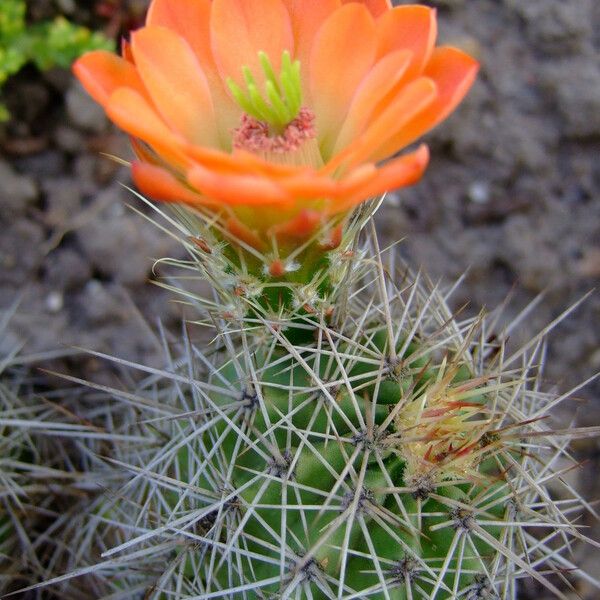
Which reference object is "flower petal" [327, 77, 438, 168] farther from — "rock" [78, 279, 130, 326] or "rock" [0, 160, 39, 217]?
"rock" [0, 160, 39, 217]

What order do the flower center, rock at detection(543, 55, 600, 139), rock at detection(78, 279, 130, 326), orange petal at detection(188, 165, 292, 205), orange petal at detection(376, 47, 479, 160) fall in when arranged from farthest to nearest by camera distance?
rock at detection(543, 55, 600, 139)
rock at detection(78, 279, 130, 326)
the flower center
orange petal at detection(376, 47, 479, 160)
orange petal at detection(188, 165, 292, 205)

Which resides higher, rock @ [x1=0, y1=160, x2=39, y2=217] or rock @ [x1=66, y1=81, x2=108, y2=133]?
rock @ [x1=66, y1=81, x2=108, y2=133]

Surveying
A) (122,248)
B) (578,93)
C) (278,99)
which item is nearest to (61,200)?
(122,248)

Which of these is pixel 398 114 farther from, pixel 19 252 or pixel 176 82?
pixel 19 252

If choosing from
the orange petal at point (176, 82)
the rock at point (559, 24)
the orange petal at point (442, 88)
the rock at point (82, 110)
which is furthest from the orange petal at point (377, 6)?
the rock at point (559, 24)

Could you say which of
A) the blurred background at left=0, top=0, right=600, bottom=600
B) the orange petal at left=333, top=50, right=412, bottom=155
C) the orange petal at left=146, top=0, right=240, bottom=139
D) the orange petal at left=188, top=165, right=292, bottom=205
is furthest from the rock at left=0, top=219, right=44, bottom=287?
the orange petal at left=188, top=165, right=292, bottom=205

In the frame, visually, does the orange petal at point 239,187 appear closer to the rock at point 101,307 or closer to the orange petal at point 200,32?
the orange petal at point 200,32

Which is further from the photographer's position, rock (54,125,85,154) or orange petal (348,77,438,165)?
rock (54,125,85,154)
